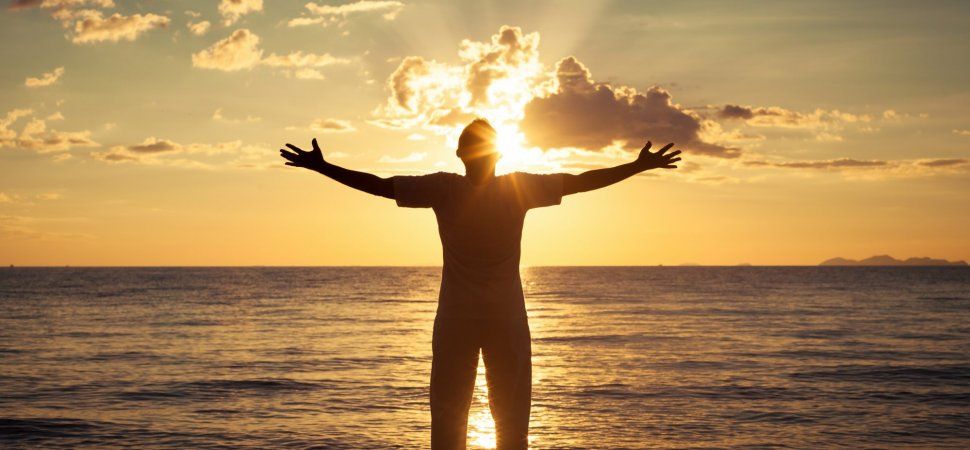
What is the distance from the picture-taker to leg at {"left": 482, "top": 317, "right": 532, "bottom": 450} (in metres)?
4.32

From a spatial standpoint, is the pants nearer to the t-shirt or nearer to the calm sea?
the t-shirt

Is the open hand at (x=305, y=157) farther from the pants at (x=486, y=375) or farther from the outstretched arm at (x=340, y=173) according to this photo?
the pants at (x=486, y=375)

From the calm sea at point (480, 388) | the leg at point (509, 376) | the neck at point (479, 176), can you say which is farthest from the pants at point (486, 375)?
the calm sea at point (480, 388)

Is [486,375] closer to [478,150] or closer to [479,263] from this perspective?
[479,263]

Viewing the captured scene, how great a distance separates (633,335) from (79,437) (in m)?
23.2

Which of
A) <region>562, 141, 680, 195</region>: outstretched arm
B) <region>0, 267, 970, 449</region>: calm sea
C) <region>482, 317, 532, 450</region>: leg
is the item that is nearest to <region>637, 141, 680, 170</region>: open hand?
<region>562, 141, 680, 195</region>: outstretched arm

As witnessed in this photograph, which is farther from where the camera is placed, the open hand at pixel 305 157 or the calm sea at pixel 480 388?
the calm sea at pixel 480 388

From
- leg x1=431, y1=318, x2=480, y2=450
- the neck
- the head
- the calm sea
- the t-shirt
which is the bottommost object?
the calm sea

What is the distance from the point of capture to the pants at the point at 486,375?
4.32 meters

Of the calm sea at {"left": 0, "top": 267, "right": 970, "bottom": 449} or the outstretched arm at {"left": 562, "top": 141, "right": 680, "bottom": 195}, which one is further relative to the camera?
the calm sea at {"left": 0, "top": 267, "right": 970, "bottom": 449}

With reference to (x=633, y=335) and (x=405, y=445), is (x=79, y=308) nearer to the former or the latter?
(x=633, y=335)

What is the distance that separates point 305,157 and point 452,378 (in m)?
1.41

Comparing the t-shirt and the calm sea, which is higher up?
the t-shirt

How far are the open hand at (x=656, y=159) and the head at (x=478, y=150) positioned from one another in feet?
2.77
